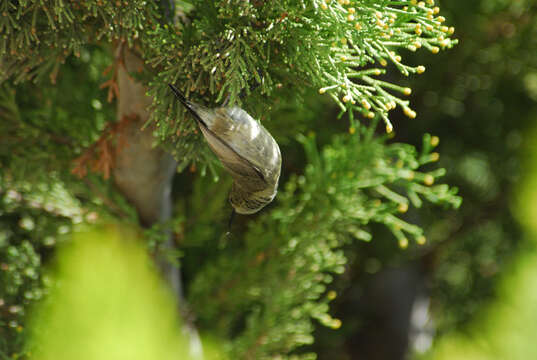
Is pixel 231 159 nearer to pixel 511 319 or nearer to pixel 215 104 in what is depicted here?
pixel 215 104

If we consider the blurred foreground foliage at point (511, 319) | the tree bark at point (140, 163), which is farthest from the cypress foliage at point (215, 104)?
the blurred foreground foliage at point (511, 319)

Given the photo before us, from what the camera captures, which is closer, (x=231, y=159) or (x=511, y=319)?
(x=231, y=159)

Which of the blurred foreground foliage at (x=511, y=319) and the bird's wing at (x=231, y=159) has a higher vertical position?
the bird's wing at (x=231, y=159)

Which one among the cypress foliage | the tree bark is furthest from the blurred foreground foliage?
the tree bark

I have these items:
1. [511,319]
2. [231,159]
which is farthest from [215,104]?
[511,319]

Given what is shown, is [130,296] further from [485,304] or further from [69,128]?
[485,304]

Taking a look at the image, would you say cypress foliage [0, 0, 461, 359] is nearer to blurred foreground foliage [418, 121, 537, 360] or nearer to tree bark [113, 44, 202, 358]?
tree bark [113, 44, 202, 358]

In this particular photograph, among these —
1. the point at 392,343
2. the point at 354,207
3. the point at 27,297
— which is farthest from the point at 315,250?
the point at 392,343

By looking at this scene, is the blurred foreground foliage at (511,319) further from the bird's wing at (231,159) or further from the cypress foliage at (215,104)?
the bird's wing at (231,159)

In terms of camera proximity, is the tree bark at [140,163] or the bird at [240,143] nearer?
the bird at [240,143]
